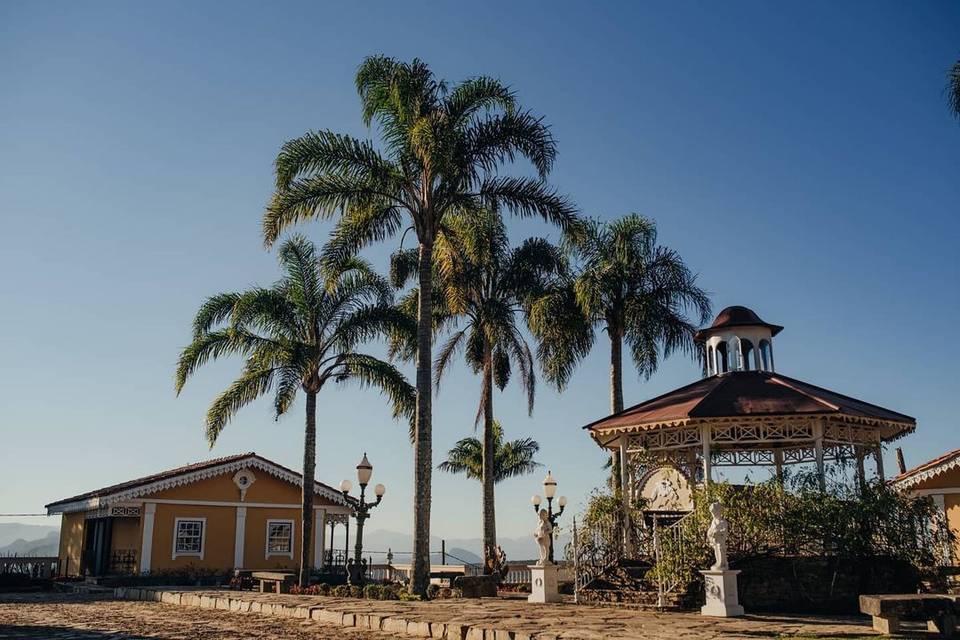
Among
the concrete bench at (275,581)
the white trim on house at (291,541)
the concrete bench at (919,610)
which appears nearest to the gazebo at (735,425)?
the concrete bench at (919,610)

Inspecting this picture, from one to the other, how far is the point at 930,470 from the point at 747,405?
899 centimetres

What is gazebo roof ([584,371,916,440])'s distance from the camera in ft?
58.3

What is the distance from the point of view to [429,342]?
67.6ft

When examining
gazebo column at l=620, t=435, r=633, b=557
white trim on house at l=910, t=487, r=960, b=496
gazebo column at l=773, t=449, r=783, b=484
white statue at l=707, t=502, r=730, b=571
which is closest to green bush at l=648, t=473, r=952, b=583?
white statue at l=707, t=502, r=730, b=571

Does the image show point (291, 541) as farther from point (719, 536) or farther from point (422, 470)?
point (719, 536)

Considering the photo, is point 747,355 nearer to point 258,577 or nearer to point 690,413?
point 690,413

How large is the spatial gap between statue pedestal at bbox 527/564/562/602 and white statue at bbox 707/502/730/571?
14.4ft

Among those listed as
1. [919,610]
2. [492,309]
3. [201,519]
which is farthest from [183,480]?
[919,610]

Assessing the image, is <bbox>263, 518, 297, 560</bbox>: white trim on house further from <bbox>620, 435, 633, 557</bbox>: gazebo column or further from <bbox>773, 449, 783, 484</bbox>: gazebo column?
<bbox>773, 449, 783, 484</bbox>: gazebo column

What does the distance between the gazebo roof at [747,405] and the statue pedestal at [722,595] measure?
Answer: 4097 millimetres

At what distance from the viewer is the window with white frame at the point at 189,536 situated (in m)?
30.4

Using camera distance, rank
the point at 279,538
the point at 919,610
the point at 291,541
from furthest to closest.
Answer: the point at 291,541, the point at 279,538, the point at 919,610

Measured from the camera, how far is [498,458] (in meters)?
44.2

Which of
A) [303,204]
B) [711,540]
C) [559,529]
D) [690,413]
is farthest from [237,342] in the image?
[711,540]
